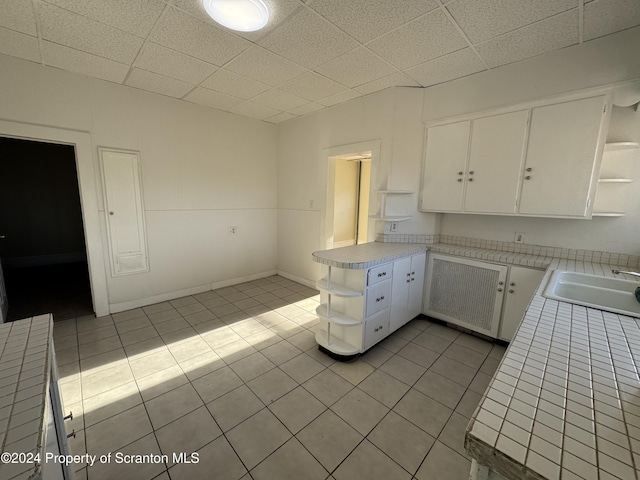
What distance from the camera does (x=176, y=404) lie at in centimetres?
188

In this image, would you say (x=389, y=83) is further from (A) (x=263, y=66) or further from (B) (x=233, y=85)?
(B) (x=233, y=85)

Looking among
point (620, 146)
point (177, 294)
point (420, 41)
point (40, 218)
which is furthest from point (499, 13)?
point (40, 218)

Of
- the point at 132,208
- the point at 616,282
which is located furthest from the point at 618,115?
the point at 132,208

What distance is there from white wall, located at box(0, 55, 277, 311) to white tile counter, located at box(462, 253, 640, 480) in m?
3.88

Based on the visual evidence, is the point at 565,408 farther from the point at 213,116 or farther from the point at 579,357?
the point at 213,116

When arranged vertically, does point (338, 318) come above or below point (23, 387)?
below

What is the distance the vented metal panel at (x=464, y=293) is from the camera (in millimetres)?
2658

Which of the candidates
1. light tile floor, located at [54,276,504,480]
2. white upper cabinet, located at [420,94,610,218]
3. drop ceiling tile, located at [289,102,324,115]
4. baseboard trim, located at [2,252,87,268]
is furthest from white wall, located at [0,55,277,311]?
baseboard trim, located at [2,252,87,268]

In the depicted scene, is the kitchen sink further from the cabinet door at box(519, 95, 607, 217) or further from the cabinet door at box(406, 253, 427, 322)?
the cabinet door at box(406, 253, 427, 322)

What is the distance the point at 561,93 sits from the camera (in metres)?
2.24

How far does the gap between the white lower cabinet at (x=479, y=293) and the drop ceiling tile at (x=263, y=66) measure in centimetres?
254

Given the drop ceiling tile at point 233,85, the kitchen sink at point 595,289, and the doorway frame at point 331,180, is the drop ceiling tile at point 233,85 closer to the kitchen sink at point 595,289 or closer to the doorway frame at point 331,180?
the doorway frame at point 331,180

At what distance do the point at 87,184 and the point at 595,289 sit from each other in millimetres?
4781

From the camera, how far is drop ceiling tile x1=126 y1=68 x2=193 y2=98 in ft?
9.14
